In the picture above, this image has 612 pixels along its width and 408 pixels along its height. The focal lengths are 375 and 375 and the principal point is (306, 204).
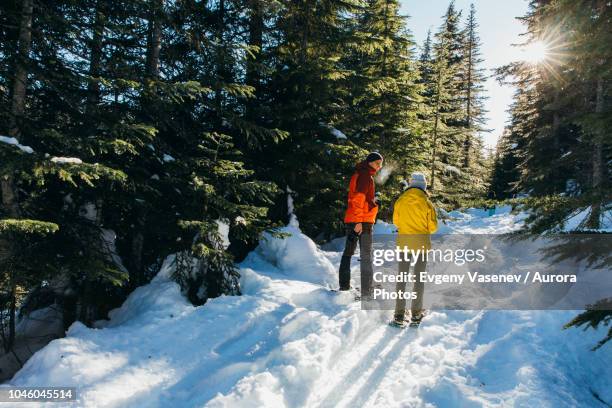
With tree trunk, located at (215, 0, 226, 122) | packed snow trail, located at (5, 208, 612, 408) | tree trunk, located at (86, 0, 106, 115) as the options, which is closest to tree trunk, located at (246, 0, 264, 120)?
tree trunk, located at (215, 0, 226, 122)

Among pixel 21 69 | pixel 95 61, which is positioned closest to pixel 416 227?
pixel 95 61

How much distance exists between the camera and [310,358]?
484cm

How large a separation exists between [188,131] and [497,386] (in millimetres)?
7097

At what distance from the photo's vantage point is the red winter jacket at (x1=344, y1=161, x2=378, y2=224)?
22.5 ft

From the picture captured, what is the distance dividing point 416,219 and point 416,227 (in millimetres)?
134

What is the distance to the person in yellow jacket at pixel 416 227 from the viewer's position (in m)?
6.23

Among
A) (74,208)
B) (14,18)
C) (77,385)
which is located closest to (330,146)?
(74,208)

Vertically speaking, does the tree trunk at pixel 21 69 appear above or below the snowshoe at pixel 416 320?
above

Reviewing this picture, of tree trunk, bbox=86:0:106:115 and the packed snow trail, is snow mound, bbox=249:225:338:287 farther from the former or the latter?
tree trunk, bbox=86:0:106:115

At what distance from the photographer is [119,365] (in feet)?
15.1

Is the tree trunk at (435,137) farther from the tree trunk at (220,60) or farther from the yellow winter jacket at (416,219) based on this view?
the yellow winter jacket at (416,219)

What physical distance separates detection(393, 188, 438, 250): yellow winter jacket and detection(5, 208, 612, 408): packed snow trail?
1393 millimetres

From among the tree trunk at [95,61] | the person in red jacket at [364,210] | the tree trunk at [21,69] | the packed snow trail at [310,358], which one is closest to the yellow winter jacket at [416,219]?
the person in red jacket at [364,210]

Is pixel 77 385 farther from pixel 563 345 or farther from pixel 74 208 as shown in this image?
pixel 563 345
